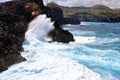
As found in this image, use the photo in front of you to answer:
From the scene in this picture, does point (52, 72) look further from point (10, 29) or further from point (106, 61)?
point (10, 29)

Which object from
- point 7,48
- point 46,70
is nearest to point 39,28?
point 7,48

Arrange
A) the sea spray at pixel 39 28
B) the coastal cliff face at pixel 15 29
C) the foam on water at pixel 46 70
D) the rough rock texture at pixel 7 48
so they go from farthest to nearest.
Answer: the sea spray at pixel 39 28 < the coastal cliff face at pixel 15 29 < the rough rock texture at pixel 7 48 < the foam on water at pixel 46 70

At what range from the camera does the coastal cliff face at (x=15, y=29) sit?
19.5 m

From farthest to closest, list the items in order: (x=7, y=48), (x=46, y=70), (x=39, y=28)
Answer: (x=39, y=28), (x=7, y=48), (x=46, y=70)

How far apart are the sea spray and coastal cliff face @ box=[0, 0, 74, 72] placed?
1.77ft

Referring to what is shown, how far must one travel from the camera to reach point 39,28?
A: 3328 centimetres

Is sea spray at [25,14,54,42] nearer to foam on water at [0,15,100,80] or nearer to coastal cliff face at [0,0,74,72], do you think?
coastal cliff face at [0,0,74,72]

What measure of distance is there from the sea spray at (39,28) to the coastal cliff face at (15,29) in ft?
1.77

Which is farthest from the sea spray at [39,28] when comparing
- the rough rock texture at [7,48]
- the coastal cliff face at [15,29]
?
the rough rock texture at [7,48]

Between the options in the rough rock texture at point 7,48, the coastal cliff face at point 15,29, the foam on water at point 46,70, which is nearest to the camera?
the foam on water at point 46,70

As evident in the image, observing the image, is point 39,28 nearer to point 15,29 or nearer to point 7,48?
point 15,29

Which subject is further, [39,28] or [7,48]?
[39,28]

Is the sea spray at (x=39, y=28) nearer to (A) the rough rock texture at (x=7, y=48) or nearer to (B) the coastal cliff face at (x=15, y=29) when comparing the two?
(B) the coastal cliff face at (x=15, y=29)

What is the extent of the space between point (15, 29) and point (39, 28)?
5755 millimetres
